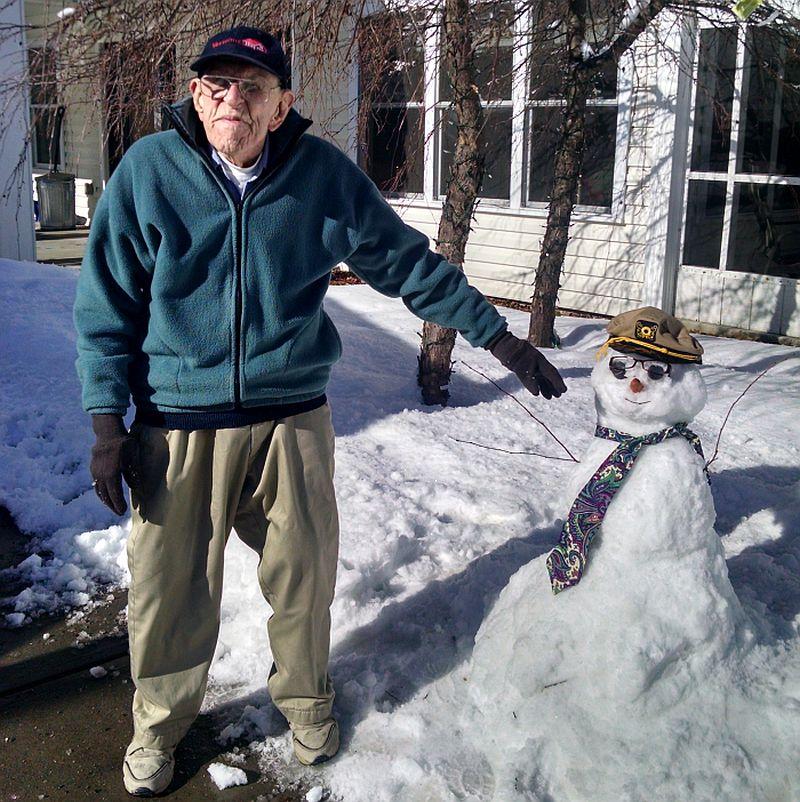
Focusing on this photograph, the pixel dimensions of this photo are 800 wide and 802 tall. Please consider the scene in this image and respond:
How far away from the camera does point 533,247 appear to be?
9750mm

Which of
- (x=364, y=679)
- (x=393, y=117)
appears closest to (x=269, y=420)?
(x=364, y=679)

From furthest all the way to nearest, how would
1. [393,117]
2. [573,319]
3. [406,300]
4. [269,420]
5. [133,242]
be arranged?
[393,117], [573,319], [406,300], [269,420], [133,242]

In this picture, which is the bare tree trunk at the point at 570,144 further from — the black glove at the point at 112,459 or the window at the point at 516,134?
the black glove at the point at 112,459

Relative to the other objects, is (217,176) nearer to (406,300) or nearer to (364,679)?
(406,300)

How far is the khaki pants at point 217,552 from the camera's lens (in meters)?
2.67

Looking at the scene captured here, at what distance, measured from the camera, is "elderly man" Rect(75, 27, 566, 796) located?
8.30 feet

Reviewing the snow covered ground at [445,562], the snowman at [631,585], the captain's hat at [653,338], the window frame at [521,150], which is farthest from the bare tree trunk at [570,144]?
the snowman at [631,585]

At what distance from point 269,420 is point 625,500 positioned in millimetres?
1015

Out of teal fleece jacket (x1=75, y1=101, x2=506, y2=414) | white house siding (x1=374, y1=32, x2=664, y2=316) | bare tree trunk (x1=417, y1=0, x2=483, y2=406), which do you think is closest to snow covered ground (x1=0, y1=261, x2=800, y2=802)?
bare tree trunk (x1=417, y1=0, x2=483, y2=406)

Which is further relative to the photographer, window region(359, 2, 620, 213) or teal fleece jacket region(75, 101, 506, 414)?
window region(359, 2, 620, 213)

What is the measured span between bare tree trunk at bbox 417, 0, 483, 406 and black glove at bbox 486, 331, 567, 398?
95.9 inches

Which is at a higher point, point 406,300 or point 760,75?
point 760,75

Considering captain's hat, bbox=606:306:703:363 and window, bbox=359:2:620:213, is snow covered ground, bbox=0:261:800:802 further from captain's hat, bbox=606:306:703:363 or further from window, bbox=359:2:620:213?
window, bbox=359:2:620:213

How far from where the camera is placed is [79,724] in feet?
10.1
